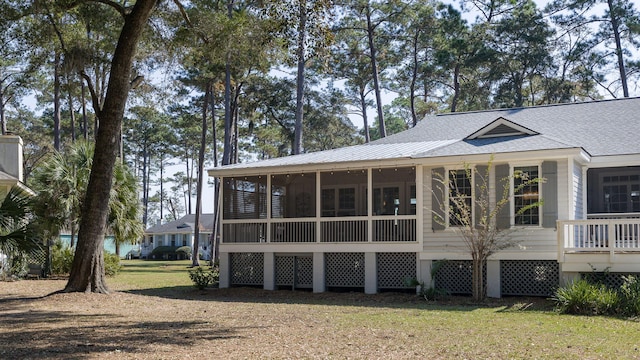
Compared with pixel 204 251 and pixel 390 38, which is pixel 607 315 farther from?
pixel 204 251

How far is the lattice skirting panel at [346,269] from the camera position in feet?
67.9

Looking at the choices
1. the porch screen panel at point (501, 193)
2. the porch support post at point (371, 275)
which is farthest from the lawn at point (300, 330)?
the porch screen panel at point (501, 193)

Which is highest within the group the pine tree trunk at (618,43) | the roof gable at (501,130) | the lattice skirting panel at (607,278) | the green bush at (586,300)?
the pine tree trunk at (618,43)

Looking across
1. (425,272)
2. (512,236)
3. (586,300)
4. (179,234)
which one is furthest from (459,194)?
(179,234)

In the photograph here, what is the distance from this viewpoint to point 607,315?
14414 millimetres

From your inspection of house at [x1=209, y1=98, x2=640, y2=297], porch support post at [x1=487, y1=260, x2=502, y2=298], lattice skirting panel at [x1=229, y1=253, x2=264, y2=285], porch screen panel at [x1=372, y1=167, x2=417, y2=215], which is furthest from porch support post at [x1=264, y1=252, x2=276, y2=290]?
porch support post at [x1=487, y1=260, x2=502, y2=298]

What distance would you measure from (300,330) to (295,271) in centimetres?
939

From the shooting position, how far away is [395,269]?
1992 centimetres

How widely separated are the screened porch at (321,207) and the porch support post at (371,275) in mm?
559

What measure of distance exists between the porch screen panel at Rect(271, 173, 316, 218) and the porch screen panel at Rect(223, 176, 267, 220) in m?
0.46

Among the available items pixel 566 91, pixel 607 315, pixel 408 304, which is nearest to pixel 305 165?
pixel 408 304

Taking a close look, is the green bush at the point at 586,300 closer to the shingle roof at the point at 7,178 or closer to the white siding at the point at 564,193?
the white siding at the point at 564,193

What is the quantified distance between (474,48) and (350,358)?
3402cm

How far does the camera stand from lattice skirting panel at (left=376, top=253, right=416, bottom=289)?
19781 millimetres
